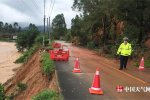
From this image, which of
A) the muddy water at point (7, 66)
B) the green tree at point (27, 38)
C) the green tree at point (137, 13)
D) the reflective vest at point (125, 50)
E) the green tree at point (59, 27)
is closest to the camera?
the reflective vest at point (125, 50)

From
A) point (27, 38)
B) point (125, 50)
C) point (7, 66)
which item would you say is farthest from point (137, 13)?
point (27, 38)

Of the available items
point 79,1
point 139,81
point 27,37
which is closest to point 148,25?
point 139,81

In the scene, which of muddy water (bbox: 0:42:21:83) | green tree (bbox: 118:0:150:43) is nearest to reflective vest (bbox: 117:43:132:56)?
green tree (bbox: 118:0:150:43)

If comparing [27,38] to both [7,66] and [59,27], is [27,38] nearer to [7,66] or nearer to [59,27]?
[7,66]

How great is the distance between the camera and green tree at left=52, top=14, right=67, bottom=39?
160 m

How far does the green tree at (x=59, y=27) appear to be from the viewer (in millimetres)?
160000

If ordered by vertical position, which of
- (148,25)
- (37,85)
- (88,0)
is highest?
(88,0)

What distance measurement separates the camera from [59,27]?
161250 mm

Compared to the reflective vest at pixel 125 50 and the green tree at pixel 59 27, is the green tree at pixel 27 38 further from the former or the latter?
the green tree at pixel 59 27

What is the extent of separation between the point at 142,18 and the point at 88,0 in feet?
70.3

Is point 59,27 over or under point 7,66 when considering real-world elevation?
over

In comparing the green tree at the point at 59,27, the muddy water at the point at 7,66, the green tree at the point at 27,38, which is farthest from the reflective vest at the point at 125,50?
the green tree at the point at 59,27

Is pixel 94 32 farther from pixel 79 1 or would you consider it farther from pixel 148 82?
pixel 148 82

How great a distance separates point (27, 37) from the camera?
78062 mm
